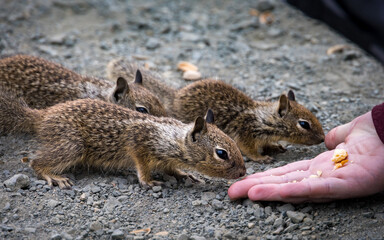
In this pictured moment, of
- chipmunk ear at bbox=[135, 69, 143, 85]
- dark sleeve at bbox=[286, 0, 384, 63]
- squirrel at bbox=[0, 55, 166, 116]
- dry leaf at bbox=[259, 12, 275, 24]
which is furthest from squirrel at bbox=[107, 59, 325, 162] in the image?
dry leaf at bbox=[259, 12, 275, 24]

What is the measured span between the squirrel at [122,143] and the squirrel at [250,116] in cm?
85

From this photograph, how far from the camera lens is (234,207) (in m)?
4.43

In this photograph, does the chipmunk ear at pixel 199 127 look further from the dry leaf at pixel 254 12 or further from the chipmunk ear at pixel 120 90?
the dry leaf at pixel 254 12

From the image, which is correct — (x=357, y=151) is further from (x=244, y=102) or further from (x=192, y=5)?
(x=192, y=5)

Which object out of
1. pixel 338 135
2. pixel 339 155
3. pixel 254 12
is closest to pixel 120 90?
pixel 338 135

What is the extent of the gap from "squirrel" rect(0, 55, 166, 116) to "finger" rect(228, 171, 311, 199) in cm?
180

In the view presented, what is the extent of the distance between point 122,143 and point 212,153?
1035 millimetres

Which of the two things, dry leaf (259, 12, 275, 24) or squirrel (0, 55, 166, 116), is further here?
dry leaf (259, 12, 275, 24)

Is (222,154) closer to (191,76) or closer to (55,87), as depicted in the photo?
(55,87)

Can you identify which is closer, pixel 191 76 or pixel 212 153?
pixel 212 153

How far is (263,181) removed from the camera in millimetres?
4352

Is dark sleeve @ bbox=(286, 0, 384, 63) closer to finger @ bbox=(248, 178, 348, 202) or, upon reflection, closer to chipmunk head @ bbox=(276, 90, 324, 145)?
chipmunk head @ bbox=(276, 90, 324, 145)

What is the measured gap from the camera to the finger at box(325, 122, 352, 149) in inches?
191

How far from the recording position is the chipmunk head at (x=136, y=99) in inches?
228
